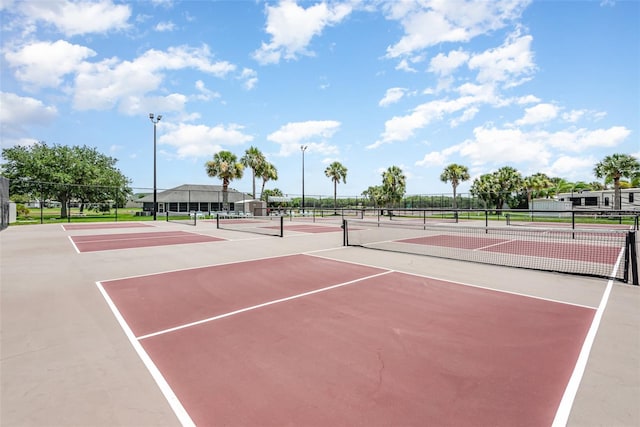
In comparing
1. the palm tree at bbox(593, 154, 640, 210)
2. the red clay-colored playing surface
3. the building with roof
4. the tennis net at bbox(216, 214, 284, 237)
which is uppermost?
the palm tree at bbox(593, 154, 640, 210)

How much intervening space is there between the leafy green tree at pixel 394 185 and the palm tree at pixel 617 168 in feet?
67.8

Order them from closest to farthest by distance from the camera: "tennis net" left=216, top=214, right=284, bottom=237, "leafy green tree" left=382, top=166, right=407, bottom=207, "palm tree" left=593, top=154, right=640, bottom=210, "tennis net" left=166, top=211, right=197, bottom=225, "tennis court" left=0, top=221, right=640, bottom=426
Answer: "tennis court" left=0, top=221, right=640, bottom=426 < "tennis net" left=216, top=214, right=284, bottom=237 < "tennis net" left=166, top=211, right=197, bottom=225 < "palm tree" left=593, top=154, right=640, bottom=210 < "leafy green tree" left=382, top=166, right=407, bottom=207

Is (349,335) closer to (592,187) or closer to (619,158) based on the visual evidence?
(619,158)

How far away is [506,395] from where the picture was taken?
2.86 metres

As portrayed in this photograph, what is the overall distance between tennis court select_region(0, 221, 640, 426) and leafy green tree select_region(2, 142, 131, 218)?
101 ft

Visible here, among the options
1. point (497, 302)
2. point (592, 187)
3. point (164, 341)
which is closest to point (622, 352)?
point (497, 302)

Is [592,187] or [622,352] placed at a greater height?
[592,187]

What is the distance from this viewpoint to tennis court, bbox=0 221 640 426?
267cm

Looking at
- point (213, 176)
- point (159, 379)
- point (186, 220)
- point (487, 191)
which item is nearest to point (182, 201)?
point (213, 176)

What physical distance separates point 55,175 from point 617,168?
57.9 metres

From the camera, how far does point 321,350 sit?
3.73 m

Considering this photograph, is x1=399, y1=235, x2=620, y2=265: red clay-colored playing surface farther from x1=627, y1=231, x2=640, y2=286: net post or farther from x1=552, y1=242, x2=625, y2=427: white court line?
x1=552, y1=242, x2=625, y2=427: white court line

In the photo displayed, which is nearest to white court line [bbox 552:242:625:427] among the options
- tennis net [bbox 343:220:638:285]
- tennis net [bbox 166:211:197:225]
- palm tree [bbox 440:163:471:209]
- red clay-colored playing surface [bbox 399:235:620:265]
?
tennis net [bbox 343:220:638:285]

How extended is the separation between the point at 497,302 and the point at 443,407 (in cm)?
350
